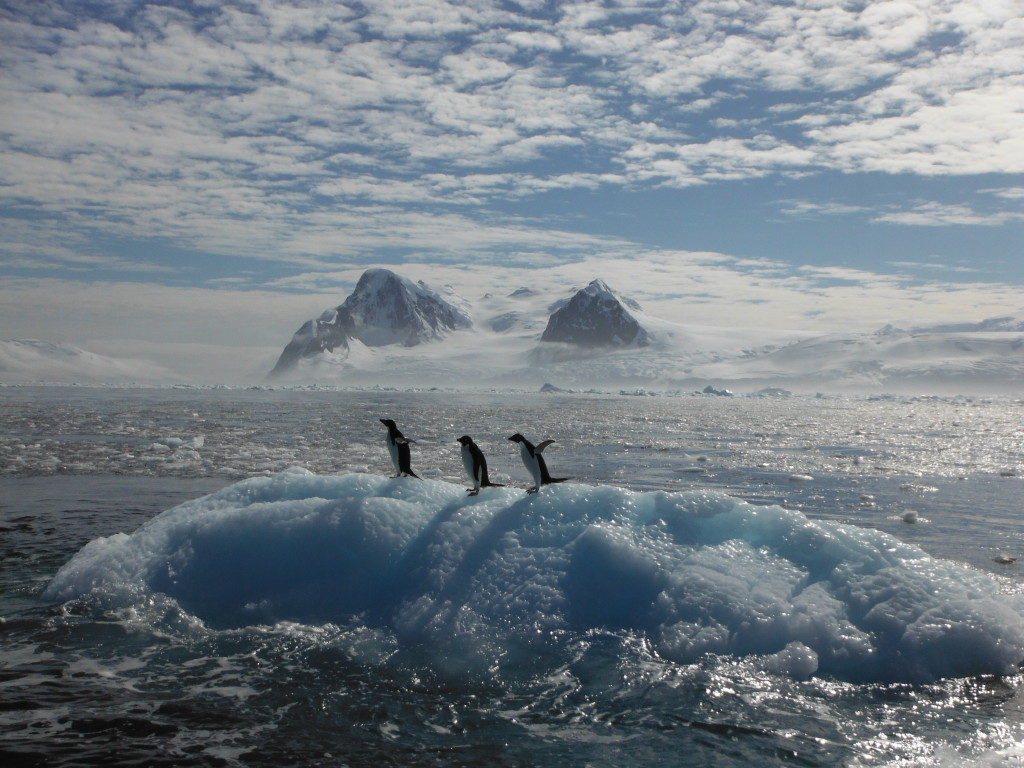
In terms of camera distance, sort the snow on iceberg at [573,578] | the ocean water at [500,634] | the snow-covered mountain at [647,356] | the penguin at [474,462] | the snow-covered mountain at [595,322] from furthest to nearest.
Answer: the snow-covered mountain at [595,322]
the snow-covered mountain at [647,356]
the penguin at [474,462]
the snow on iceberg at [573,578]
the ocean water at [500,634]

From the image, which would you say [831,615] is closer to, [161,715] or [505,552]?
[505,552]

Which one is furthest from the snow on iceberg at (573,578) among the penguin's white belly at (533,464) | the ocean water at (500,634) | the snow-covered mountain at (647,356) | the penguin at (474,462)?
the snow-covered mountain at (647,356)

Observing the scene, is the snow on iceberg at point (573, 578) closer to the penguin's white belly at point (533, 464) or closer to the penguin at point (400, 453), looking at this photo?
the penguin's white belly at point (533, 464)

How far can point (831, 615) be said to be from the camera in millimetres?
5594

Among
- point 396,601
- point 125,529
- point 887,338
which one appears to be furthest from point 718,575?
point 887,338

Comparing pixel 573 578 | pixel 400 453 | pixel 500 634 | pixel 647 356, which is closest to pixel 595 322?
pixel 647 356

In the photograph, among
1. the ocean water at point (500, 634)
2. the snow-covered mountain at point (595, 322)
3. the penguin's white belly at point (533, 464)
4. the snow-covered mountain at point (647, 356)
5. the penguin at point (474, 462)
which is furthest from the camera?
the snow-covered mountain at point (595, 322)

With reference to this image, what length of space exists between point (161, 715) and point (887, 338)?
122322 mm

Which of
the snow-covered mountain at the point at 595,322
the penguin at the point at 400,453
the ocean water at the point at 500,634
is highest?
the snow-covered mountain at the point at 595,322

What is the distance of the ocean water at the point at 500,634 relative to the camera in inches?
167

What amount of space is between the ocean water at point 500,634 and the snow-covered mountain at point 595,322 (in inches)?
6414

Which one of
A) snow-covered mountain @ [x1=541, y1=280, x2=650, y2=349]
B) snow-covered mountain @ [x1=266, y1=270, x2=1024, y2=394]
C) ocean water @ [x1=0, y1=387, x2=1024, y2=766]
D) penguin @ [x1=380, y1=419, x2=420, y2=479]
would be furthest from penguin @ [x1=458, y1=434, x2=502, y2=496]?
snow-covered mountain @ [x1=541, y1=280, x2=650, y2=349]

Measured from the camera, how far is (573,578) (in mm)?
6121

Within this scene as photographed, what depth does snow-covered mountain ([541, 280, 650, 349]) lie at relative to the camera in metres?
173
